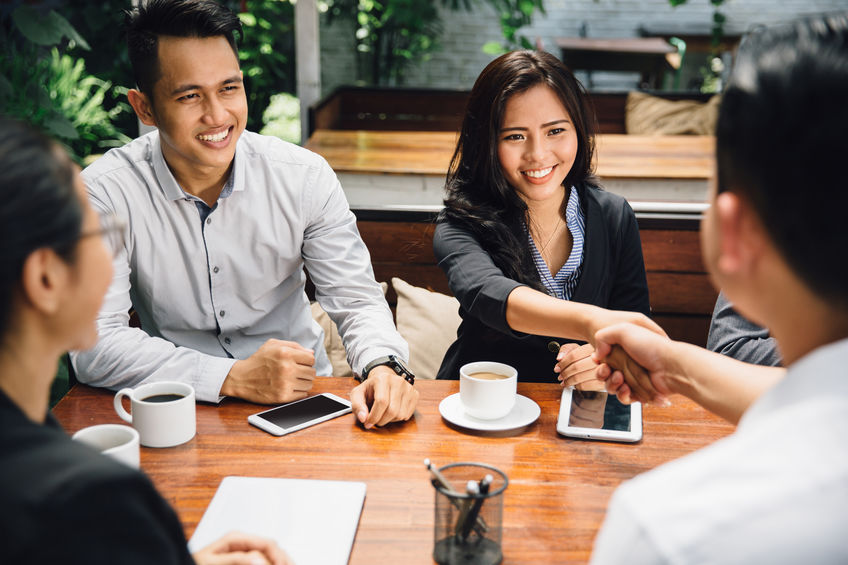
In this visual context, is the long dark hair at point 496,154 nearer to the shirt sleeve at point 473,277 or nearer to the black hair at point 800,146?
the shirt sleeve at point 473,277

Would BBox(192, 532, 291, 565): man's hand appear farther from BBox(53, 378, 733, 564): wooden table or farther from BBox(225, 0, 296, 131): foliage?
BBox(225, 0, 296, 131): foliage

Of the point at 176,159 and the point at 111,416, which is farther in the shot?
the point at 176,159

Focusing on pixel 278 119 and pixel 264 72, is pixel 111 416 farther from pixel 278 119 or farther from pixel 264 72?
pixel 278 119

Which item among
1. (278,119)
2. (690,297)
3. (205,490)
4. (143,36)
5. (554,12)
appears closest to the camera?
(205,490)

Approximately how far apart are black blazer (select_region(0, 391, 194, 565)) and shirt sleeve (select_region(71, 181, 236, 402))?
0.84 meters

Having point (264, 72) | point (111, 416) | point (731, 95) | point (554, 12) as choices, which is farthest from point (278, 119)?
point (731, 95)

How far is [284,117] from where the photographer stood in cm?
790

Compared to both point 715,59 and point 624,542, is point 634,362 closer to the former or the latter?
point 624,542

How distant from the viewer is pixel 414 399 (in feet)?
4.83

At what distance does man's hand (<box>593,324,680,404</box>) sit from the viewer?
143 centimetres

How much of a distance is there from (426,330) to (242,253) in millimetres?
731

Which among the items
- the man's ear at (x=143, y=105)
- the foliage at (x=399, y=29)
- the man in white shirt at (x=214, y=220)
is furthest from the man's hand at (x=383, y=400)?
the foliage at (x=399, y=29)

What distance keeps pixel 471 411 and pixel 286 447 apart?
1.11 feet

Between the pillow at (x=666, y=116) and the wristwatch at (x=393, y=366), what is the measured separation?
14.1 ft
